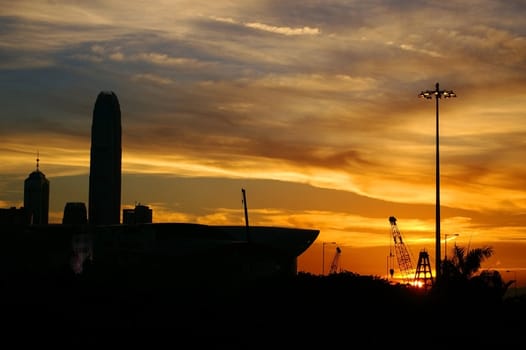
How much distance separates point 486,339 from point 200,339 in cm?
2264

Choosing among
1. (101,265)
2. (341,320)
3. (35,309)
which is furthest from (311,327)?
(101,265)

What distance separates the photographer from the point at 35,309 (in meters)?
65.9

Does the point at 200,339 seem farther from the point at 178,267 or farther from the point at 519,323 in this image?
the point at 178,267

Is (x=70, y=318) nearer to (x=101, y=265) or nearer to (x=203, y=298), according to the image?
(x=203, y=298)

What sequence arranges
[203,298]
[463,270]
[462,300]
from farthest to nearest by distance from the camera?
[463,270] → [462,300] → [203,298]

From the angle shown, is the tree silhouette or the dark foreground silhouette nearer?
the dark foreground silhouette

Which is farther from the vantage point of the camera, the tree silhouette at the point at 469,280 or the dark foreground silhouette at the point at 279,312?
the tree silhouette at the point at 469,280

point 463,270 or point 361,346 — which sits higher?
point 463,270

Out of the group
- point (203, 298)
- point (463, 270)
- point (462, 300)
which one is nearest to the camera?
point (203, 298)

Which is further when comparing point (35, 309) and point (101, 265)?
point (101, 265)

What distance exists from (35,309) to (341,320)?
72.3 feet

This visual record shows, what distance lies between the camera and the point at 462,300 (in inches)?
3371

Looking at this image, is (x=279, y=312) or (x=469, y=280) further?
(x=469, y=280)

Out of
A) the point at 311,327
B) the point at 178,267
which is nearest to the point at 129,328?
the point at 311,327
